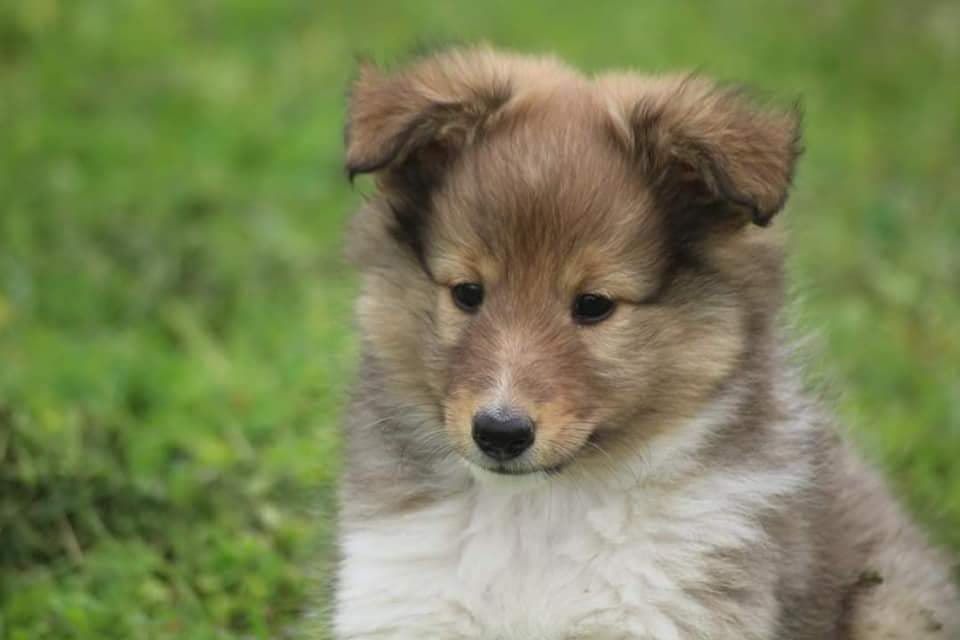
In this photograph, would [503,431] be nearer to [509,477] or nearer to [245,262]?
[509,477]

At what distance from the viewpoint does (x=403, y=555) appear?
187 inches

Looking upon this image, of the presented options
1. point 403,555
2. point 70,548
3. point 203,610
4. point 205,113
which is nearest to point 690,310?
point 403,555

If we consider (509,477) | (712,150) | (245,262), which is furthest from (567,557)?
(245,262)

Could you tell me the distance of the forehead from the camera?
4.45m

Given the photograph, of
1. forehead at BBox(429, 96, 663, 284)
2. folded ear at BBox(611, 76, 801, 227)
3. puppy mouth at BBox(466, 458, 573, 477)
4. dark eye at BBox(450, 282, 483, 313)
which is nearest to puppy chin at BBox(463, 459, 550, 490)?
puppy mouth at BBox(466, 458, 573, 477)

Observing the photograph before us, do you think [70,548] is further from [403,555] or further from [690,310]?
[690,310]

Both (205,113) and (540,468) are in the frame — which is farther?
(205,113)

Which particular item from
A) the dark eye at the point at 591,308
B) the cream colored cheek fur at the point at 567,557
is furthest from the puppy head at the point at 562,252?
the cream colored cheek fur at the point at 567,557

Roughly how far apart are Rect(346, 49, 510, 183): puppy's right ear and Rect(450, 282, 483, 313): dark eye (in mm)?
336

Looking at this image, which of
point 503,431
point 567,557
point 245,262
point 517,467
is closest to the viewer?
point 503,431

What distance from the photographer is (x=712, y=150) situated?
4.43 m

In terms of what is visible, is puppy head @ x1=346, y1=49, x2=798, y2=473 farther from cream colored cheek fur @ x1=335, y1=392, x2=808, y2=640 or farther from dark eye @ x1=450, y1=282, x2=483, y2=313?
cream colored cheek fur @ x1=335, y1=392, x2=808, y2=640

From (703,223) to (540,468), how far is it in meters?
0.78

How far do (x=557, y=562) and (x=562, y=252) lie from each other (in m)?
0.84
